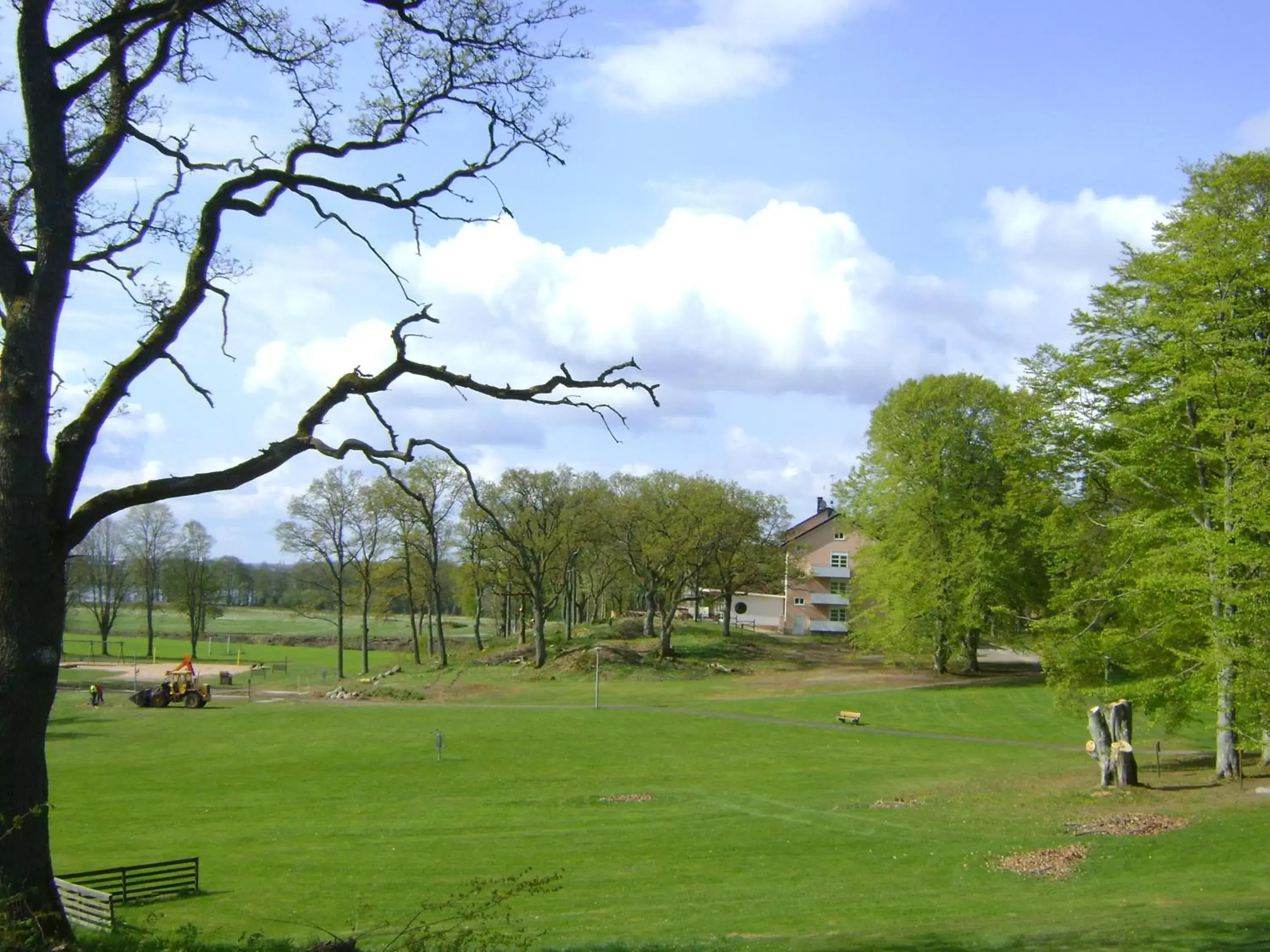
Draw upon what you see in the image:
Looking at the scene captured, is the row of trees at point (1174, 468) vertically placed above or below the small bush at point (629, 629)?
above

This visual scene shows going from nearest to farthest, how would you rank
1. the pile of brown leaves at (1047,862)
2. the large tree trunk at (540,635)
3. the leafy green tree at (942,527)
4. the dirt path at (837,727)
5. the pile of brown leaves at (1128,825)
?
1. the pile of brown leaves at (1047,862)
2. the pile of brown leaves at (1128,825)
3. the dirt path at (837,727)
4. the leafy green tree at (942,527)
5. the large tree trunk at (540,635)

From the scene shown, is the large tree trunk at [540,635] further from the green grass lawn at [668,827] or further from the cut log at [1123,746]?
the cut log at [1123,746]

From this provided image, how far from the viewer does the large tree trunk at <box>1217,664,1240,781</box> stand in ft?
81.8

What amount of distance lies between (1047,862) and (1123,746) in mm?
9380

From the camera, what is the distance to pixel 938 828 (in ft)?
78.7

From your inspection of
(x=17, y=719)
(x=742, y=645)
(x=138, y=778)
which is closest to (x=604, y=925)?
(x=17, y=719)

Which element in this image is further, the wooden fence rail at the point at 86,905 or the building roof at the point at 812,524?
the building roof at the point at 812,524

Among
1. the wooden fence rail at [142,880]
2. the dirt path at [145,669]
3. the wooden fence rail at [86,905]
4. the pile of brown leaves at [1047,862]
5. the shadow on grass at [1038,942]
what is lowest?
the dirt path at [145,669]

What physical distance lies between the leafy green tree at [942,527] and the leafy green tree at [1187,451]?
870 inches

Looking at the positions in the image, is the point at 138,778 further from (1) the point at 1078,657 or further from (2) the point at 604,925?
(1) the point at 1078,657

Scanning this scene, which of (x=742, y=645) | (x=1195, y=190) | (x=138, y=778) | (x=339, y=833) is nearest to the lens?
(x=339, y=833)

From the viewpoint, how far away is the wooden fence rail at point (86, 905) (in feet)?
49.9

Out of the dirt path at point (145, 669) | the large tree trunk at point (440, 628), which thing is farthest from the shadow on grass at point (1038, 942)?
the dirt path at point (145, 669)

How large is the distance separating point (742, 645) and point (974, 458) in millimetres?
27867
